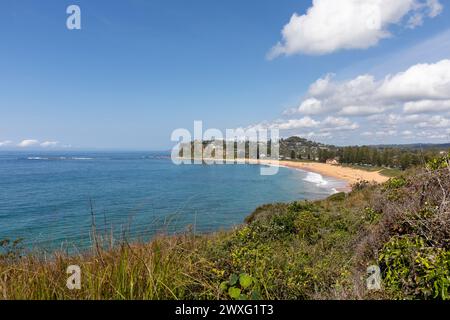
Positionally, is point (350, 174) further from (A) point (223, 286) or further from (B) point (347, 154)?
(A) point (223, 286)

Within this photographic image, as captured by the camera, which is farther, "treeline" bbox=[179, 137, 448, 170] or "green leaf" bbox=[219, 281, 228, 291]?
"treeline" bbox=[179, 137, 448, 170]

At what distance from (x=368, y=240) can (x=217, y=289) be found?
2.78 metres

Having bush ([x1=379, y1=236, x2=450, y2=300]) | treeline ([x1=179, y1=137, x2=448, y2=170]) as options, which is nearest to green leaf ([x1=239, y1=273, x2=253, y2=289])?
bush ([x1=379, y1=236, x2=450, y2=300])

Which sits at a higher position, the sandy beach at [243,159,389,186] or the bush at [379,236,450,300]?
the bush at [379,236,450,300]

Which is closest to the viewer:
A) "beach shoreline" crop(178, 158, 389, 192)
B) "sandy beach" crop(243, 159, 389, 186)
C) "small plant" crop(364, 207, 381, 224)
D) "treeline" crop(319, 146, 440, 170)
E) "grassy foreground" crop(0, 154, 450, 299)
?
"grassy foreground" crop(0, 154, 450, 299)

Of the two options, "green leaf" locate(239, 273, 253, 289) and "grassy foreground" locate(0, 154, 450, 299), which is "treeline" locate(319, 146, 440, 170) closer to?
"grassy foreground" locate(0, 154, 450, 299)

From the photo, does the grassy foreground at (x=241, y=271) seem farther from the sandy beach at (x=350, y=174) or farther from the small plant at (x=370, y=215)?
the sandy beach at (x=350, y=174)

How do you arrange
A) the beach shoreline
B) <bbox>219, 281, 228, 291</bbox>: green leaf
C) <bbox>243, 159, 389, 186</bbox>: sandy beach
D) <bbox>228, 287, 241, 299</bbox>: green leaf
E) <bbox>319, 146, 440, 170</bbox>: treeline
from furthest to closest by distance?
<bbox>319, 146, 440, 170</bbox>: treeline
<bbox>243, 159, 389, 186</bbox>: sandy beach
the beach shoreline
<bbox>219, 281, 228, 291</bbox>: green leaf
<bbox>228, 287, 241, 299</bbox>: green leaf

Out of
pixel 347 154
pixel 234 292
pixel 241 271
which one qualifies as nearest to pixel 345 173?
pixel 347 154

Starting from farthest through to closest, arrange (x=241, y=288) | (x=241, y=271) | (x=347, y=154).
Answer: (x=347, y=154)
(x=241, y=271)
(x=241, y=288)

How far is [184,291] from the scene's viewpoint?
2.90 meters

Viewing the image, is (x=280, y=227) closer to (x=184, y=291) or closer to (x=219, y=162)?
(x=184, y=291)

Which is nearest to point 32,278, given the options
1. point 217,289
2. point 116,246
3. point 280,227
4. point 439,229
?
point 116,246
